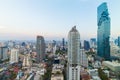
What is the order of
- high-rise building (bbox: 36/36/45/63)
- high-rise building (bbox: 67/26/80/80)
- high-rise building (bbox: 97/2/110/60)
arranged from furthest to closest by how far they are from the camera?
high-rise building (bbox: 97/2/110/60)
high-rise building (bbox: 36/36/45/63)
high-rise building (bbox: 67/26/80/80)

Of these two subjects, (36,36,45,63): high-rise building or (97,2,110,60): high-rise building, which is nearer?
(36,36,45,63): high-rise building

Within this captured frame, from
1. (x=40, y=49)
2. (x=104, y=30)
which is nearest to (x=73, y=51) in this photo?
(x=40, y=49)

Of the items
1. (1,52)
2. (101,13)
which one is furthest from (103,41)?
(1,52)

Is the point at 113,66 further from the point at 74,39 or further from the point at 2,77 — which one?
the point at 2,77

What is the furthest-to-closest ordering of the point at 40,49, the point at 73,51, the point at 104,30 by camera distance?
the point at 104,30 < the point at 40,49 < the point at 73,51

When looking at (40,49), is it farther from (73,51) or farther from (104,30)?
(73,51)

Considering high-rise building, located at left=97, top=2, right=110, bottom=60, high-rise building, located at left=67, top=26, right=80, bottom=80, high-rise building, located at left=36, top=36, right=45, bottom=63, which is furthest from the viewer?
high-rise building, located at left=97, top=2, right=110, bottom=60

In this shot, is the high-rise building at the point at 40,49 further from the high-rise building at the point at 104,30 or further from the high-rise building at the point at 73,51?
the high-rise building at the point at 73,51

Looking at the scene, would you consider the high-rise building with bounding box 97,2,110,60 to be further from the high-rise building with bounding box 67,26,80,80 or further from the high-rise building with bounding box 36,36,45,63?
the high-rise building with bounding box 67,26,80,80

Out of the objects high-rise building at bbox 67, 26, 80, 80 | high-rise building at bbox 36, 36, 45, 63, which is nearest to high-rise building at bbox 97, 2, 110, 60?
high-rise building at bbox 36, 36, 45, 63
